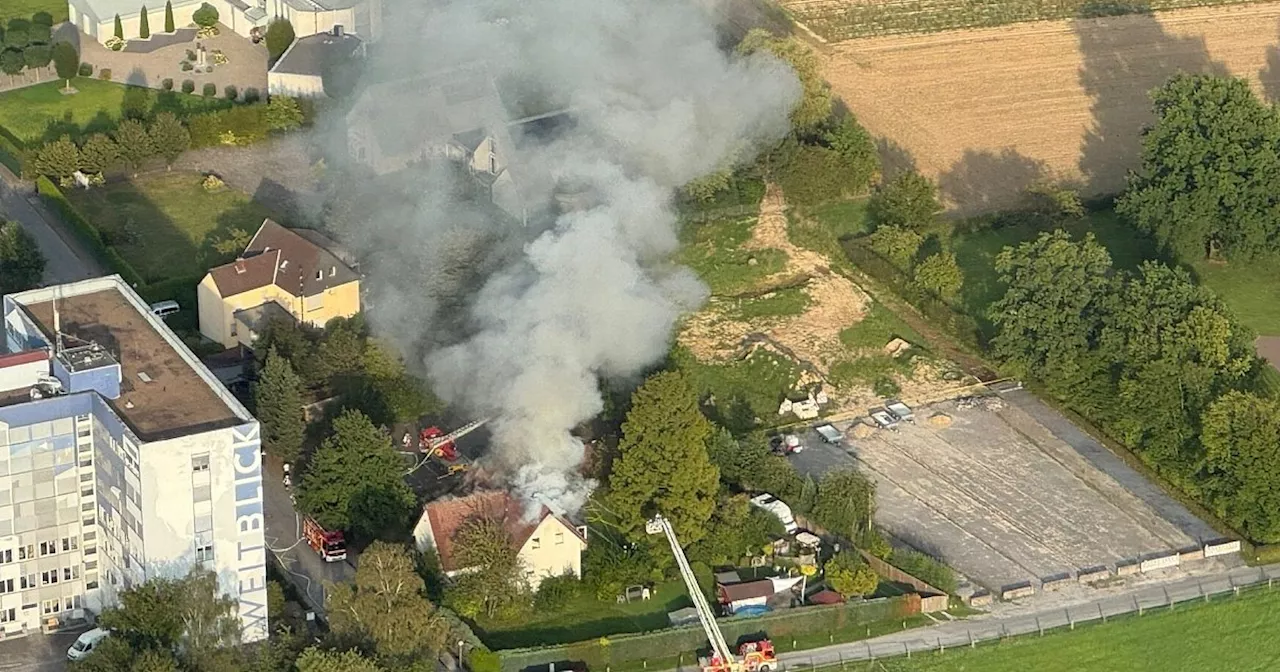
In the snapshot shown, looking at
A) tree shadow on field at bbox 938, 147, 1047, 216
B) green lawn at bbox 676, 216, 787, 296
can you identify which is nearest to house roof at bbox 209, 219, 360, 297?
green lawn at bbox 676, 216, 787, 296

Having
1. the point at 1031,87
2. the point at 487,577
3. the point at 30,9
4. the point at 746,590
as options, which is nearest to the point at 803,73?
the point at 1031,87

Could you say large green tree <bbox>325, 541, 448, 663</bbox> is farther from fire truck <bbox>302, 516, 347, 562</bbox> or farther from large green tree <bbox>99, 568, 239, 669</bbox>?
fire truck <bbox>302, 516, 347, 562</bbox>

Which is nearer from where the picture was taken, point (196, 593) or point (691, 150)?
point (196, 593)

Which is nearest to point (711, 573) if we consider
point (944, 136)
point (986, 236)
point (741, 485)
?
point (741, 485)

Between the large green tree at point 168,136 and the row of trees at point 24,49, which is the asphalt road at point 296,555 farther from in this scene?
the row of trees at point 24,49

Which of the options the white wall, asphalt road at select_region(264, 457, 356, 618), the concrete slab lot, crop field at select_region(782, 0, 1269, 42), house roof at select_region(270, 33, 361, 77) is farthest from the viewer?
crop field at select_region(782, 0, 1269, 42)

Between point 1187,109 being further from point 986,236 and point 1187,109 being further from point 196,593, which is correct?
point 196,593

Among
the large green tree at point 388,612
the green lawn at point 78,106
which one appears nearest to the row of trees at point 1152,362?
the large green tree at point 388,612
